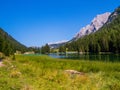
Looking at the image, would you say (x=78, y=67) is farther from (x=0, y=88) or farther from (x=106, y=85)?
(x=0, y=88)

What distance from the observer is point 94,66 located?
138 feet

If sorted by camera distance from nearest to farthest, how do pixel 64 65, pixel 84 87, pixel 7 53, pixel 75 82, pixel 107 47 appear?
pixel 84 87 < pixel 75 82 < pixel 64 65 < pixel 7 53 < pixel 107 47

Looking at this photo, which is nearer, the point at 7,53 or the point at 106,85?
the point at 106,85

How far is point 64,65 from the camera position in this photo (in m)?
46.8

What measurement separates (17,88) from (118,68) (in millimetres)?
25397

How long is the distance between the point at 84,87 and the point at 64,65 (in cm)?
2953

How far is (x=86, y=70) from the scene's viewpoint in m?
40.8

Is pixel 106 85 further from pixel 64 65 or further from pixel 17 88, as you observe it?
pixel 64 65

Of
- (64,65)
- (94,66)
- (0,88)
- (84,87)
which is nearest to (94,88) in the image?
(84,87)

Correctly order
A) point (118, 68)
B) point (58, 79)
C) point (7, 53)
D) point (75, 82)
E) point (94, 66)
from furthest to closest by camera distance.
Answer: point (7, 53) → point (94, 66) → point (118, 68) → point (58, 79) → point (75, 82)

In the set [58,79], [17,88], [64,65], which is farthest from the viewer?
[64,65]

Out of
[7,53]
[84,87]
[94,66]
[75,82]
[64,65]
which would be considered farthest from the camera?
[7,53]

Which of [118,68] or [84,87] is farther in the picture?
[118,68]

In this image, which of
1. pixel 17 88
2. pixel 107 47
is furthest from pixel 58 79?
pixel 107 47
